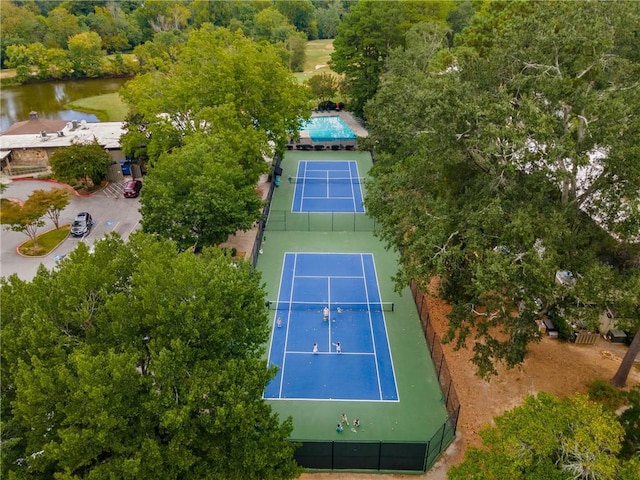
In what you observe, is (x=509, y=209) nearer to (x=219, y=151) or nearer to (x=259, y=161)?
(x=219, y=151)

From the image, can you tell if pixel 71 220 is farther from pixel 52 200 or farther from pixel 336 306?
pixel 336 306

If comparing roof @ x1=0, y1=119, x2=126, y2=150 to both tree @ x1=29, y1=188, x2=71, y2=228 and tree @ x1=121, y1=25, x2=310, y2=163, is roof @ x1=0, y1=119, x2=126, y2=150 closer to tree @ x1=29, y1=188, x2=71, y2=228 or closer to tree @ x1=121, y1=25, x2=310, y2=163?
tree @ x1=121, y1=25, x2=310, y2=163

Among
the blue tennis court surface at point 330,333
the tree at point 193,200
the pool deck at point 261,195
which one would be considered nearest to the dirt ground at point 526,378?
the blue tennis court surface at point 330,333

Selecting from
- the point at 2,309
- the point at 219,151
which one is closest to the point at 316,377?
the point at 2,309

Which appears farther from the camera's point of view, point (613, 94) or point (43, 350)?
point (613, 94)

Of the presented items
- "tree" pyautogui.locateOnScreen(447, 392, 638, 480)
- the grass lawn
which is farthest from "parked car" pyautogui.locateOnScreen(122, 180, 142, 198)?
the grass lawn

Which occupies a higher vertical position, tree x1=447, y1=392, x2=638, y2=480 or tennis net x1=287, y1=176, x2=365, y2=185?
tree x1=447, y1=392, x2=638, y2=480
